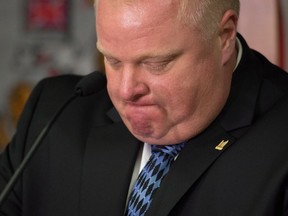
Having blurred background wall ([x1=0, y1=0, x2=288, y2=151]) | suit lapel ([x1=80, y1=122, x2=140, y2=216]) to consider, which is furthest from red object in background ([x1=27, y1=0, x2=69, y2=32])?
suit lapel ([x1=80, y1=122, x2=140, y2=216])

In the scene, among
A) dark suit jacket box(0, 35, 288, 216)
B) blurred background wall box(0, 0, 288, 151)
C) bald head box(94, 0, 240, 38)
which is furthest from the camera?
blurred background wall box(0, 0, 288, 151)

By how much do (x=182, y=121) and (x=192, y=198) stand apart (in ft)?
0.60

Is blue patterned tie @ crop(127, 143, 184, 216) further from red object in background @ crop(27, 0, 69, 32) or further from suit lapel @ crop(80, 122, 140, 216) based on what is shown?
red object in background @ crop(27, 0, 69, 32)

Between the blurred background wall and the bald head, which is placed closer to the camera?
the bald head

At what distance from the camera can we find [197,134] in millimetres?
1547

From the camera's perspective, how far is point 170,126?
1479 millimetres

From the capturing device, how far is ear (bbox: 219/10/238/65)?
142 centimetres

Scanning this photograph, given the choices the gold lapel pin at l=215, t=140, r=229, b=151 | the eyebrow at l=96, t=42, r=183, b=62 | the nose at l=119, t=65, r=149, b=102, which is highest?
the eyebrow at l=96, t=42, r=183, b=62

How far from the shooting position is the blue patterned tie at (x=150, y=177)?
1559mm

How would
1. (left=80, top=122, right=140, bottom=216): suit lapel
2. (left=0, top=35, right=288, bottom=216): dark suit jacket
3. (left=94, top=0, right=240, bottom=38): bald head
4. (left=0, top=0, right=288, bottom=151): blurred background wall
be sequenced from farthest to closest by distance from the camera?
1. (left=0, top=0, right=288, bottom=151): blurred background wall
2. (left=80, top=122, right=140, bottom=216): suit lapel
3. (left=0, top=35, right=288, bottom=216): dark suit jacket
4. (left=94, top=0, right=240, bottom=38): bald head

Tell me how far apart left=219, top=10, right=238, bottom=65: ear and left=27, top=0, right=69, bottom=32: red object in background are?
145cm

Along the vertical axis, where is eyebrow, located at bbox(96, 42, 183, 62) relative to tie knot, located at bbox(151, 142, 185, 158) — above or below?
above

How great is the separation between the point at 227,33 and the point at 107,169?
474 millimetres

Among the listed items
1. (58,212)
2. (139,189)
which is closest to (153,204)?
(139,189)
